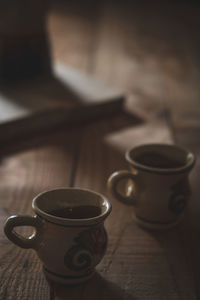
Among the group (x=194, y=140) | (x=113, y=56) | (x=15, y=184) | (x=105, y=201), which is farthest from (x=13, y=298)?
(x=113, y=56)

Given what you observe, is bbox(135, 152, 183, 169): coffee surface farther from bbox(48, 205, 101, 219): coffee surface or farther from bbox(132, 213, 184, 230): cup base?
bbox(48, 205, 101, 219): coffee surface

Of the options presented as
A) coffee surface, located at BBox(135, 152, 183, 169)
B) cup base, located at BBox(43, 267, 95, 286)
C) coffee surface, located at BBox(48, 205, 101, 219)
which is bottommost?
cup base, located at BBox(43, 267, 95, 286)

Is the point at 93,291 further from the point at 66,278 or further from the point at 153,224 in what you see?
the point at 153,224

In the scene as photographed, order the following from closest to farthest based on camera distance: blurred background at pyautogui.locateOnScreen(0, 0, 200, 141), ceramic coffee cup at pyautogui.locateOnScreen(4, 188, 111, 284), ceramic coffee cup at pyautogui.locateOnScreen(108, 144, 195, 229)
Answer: ceramic coffee cup at pyautogui.locateOnScreen(4, 188, 111, 284), ceramic coffee cup at pyautogui.locateOnScreen(108, 144, 195, 229), blurred background at pyautogui.locateOnScreen(0, 0, 200, 141)

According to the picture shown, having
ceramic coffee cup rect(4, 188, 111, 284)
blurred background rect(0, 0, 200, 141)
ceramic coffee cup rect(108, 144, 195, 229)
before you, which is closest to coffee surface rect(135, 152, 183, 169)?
ceramic coffee cup rect(108, 144, 195, 229)

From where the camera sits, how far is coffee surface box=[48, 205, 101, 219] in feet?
2.46

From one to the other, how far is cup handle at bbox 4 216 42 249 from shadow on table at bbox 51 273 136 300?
72mm

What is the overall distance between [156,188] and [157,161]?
0.08 metres

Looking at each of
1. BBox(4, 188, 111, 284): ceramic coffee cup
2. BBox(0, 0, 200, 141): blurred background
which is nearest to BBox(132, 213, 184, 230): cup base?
BBox(4, 188, 111, 284): ceramic coffee cup

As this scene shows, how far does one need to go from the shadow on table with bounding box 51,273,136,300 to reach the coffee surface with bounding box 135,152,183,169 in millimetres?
271

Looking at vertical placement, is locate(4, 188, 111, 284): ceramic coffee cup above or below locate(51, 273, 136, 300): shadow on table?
above

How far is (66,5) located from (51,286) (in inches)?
127

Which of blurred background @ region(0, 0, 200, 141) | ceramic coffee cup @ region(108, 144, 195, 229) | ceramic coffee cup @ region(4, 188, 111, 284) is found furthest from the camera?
blurred background @ region(0, 0, 200, 141)

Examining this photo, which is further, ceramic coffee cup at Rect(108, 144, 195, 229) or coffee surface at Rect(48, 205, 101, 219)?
ceramic coffee cup at Rect(108, 144, 195, 229)
